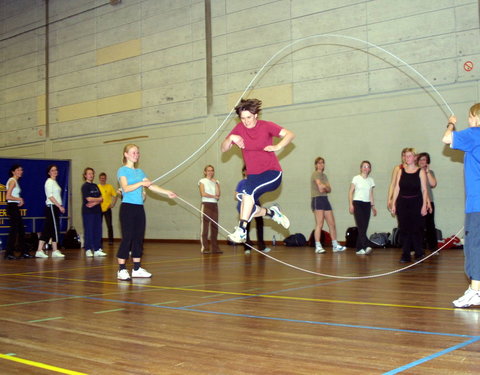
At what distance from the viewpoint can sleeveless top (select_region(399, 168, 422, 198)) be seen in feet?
24.6

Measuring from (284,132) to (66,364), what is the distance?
3.25m

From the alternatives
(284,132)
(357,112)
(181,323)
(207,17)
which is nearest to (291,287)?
(284,132)

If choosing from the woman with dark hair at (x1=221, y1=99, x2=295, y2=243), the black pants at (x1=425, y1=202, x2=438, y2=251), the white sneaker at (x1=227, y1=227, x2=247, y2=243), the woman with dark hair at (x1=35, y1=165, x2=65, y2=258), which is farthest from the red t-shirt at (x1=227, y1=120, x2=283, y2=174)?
the woman with dark hair at (x1=35, y1=165, x2=65, y2=258)

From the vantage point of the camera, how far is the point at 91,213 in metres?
10.2

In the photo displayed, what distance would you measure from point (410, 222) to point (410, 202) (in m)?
0.27

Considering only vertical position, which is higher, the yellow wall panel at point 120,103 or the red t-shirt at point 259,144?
the yellow wall panel at point 120,103

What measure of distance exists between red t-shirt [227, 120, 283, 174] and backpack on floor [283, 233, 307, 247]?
653 centimetres

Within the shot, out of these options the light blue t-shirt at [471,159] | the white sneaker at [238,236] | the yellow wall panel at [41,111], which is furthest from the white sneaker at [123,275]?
the yellow wall panel at [41,111]

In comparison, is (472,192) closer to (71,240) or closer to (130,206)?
(130,206)

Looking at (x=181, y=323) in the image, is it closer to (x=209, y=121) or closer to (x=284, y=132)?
(x=284, y=132)

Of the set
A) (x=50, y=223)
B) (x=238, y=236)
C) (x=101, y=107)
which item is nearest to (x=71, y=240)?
(x=50, y=223)

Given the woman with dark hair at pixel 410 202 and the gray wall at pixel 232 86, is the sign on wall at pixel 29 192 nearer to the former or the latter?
the gray wall at pixel 232 86

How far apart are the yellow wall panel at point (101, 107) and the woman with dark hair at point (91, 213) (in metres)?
5.33

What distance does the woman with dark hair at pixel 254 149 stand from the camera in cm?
538
